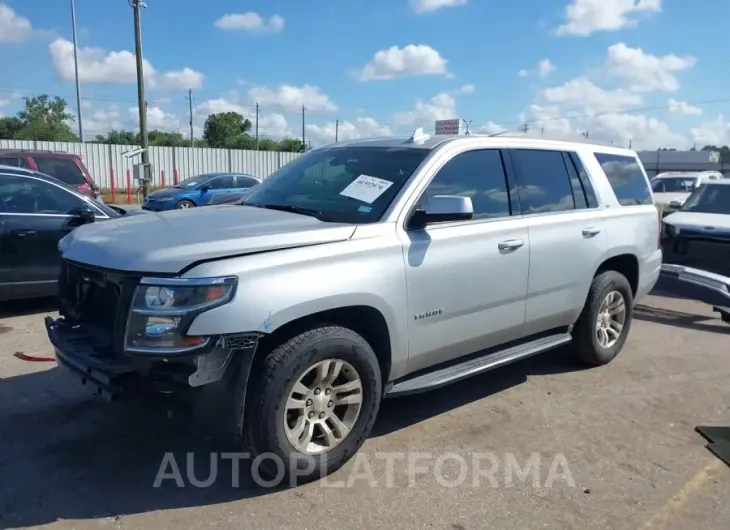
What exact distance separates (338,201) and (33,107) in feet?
209

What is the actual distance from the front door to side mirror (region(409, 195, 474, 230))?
0.09 meters

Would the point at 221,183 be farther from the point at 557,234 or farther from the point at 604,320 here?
the point at 557,234

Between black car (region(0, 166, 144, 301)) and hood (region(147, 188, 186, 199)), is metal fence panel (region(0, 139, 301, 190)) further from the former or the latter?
black car (region(0, 166, 144, 301))

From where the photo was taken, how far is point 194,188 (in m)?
19.7

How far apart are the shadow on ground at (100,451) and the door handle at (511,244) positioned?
1239 mm

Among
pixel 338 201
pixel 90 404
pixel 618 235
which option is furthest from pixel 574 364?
pixel 90 404

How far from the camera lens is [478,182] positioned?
14.5 ft

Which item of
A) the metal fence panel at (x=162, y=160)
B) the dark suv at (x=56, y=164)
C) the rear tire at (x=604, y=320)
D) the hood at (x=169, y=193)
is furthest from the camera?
the metal fence panel at (x=162, y=160)

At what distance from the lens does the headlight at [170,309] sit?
304 centimetres

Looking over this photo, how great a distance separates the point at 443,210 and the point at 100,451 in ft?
8.37

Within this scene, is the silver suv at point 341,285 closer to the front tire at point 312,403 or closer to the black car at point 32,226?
the front tire at point 312,403

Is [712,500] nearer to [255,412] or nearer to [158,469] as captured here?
[255,412]

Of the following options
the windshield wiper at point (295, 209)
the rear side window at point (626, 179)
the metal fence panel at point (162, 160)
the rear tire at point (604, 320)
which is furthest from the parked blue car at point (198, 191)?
the windshield wiper at point (295, 209)

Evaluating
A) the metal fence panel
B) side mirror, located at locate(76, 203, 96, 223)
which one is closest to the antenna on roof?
side mirror, located at locate(76, 203, 96, 223)
